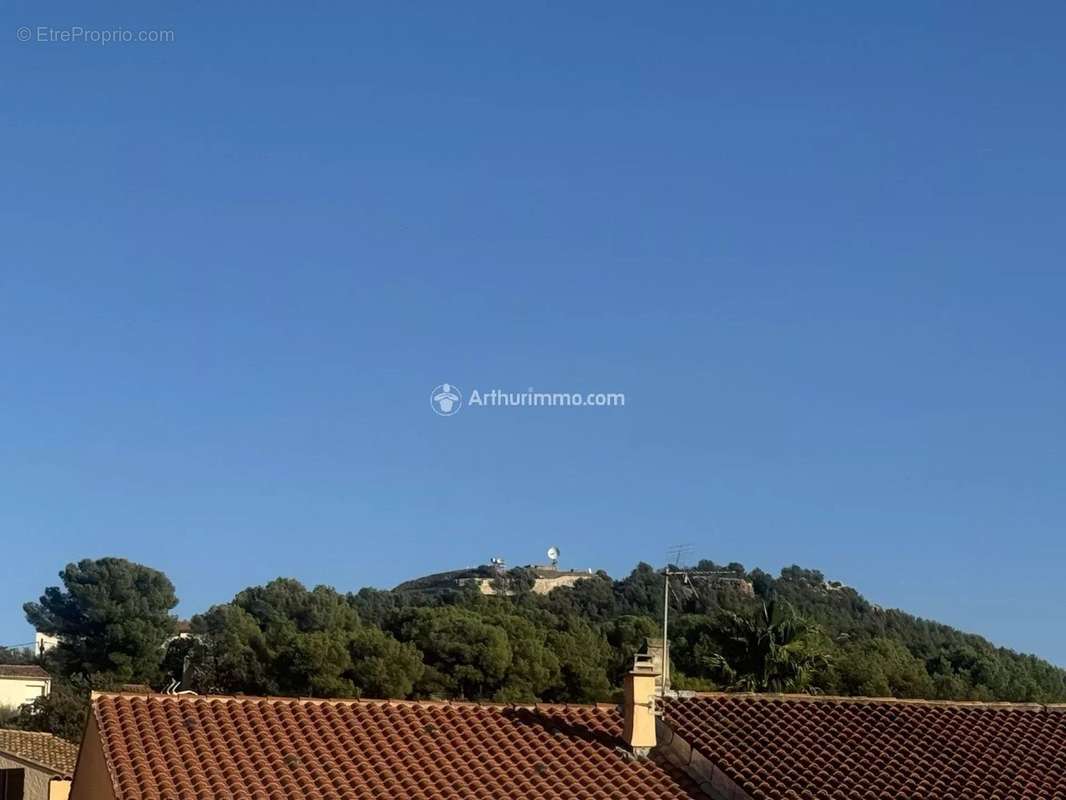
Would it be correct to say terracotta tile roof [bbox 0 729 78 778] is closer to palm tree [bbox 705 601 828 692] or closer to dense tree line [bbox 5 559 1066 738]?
dense tree line [bbox 5 559 1066 738]

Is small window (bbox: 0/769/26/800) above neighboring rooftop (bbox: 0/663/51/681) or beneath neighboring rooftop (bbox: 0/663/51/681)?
beneath

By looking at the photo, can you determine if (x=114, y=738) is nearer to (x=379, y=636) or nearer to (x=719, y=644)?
(x=719, y=644)

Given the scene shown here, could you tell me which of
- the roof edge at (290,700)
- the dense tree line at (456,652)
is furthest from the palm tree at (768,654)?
the roof edge at (290,700)

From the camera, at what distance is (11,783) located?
3266cm

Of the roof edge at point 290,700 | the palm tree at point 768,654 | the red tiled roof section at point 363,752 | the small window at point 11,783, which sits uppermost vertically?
the palm tree at point 768,654

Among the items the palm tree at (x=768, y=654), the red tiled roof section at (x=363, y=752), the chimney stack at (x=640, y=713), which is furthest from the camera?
the palm tree at (x=768, y=654)

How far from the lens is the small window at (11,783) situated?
32.6 metres

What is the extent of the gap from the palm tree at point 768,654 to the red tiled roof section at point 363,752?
24.5 m

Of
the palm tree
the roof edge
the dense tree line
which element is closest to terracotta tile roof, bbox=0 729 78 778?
the dense tree line

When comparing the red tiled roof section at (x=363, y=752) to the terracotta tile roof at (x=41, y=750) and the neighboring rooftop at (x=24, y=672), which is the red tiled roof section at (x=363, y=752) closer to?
the terracotta tile roof at (x=41, y=750)

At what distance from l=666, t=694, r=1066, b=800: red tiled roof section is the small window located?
724 inches

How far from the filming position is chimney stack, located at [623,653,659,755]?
1942 centimetres

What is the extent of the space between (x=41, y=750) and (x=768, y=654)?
20.8 meters

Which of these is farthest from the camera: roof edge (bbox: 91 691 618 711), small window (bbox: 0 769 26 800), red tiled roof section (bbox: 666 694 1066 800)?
small window (bbox: 0 769 26 800)
